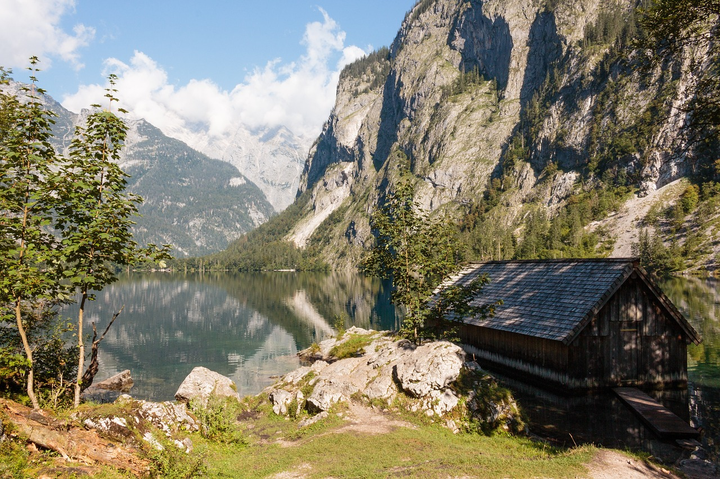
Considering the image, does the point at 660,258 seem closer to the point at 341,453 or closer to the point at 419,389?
the point at 419,389

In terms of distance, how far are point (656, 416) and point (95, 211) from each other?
2551 cm

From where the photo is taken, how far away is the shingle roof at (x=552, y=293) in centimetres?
2397

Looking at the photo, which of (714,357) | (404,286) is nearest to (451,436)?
(404,286)

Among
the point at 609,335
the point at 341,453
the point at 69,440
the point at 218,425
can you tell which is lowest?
the point at 218,425

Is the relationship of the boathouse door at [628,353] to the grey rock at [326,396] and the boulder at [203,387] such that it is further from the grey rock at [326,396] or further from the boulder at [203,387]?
the boulder at [203,387]

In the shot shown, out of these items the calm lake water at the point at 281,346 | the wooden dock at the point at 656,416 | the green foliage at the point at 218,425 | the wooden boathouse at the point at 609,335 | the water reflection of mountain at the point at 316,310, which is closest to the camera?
the green foliage at the point at 218,425

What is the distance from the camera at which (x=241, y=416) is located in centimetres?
2288

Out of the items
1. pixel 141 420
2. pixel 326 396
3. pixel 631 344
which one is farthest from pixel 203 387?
pixel 631 344

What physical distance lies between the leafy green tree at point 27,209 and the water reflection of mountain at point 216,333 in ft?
86.1

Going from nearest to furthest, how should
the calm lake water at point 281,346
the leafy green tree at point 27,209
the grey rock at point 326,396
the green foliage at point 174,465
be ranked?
the green foliage at point 174,465, the leafy green tree at point 27,209, the calm lake water at point 281,346, the grey rock at point 326,396

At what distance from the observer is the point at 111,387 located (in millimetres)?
37312

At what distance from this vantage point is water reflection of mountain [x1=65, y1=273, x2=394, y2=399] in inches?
1784

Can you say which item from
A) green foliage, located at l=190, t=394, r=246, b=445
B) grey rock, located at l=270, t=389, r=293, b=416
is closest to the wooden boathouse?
grey rock, located at l=270, t=389, r=293, b=416

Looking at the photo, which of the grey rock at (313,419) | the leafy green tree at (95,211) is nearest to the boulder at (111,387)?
the grey rock at (313,419)
